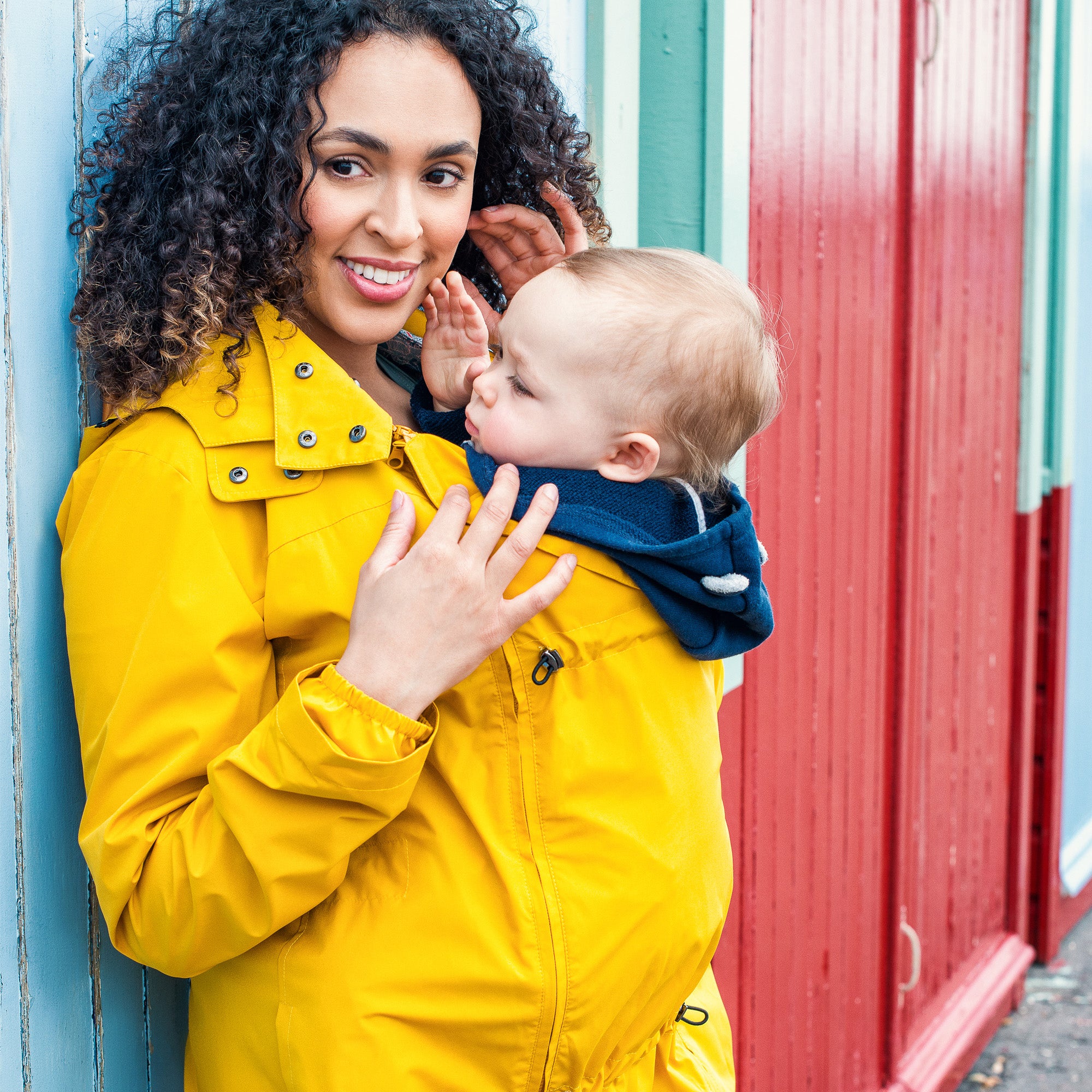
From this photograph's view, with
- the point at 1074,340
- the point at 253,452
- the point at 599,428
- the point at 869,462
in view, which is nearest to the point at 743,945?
the point at 869,462

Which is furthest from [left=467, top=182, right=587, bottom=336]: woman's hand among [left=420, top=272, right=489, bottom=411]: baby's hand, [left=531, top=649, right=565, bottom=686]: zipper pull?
[left=531, top=649, right=565, bottom=686]: zipper pull

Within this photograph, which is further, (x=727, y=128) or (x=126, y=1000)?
(x=727, y=128)

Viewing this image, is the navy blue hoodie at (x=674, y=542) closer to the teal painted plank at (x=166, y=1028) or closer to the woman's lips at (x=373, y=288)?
the woman's lips at (x=373, y=288)

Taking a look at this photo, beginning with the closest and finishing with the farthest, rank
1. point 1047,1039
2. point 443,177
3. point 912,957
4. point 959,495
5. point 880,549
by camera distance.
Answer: point 443,177
point 880,549
point 912,957
point 959,495
point 1047,1039

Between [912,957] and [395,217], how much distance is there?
3.17 metres

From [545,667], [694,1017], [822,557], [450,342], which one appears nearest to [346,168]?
[450,342]

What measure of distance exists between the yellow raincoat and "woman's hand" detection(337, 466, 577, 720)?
0.04 meters

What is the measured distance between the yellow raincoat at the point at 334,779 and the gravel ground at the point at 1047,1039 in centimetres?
319

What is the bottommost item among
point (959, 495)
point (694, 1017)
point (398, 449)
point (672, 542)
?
point (694, 1017)

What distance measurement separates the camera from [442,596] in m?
1.23

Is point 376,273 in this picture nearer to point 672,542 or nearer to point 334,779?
point 672,542

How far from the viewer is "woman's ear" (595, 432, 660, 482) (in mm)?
1388

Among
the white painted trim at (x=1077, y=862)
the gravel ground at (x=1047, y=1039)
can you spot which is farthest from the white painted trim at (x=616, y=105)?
the white painted trim at (x=1077, y=862)

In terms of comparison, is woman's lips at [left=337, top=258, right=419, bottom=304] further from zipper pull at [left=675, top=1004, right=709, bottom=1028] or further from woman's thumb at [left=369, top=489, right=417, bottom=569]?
zipper pull at [left=675, top=1004, right=709, bottom=1028]
